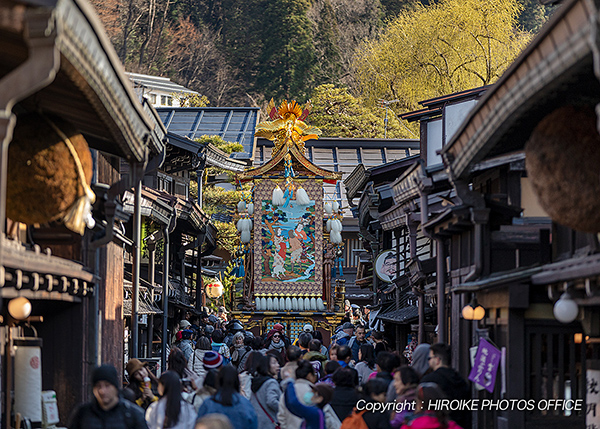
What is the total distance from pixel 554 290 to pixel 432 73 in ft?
126

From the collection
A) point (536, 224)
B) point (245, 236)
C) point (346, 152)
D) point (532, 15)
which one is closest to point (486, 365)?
point (536, 224)

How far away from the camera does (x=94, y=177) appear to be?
12.3m

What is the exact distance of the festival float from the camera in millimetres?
26594

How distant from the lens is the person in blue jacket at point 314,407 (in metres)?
8.78

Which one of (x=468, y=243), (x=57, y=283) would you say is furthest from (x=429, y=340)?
(x=57, y=283)

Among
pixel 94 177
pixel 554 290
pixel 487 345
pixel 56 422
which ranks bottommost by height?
pixel 56 422

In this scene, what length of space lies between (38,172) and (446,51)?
131 feet

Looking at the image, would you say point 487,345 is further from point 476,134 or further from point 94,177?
point 94,177

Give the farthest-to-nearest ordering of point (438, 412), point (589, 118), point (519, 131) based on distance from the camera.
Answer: point (519, 131) → point (589, 118) → point (438, 412)

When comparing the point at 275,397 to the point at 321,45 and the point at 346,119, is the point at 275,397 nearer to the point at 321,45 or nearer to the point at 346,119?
the point at 346,119

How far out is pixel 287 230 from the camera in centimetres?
2673

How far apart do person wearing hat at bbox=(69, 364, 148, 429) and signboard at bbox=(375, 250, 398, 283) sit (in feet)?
53.7

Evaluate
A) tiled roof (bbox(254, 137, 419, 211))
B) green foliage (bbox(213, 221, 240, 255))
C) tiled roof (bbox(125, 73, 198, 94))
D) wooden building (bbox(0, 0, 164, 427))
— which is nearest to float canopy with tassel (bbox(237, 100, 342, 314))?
green foliage (bbox(213, 221, 240, 255))

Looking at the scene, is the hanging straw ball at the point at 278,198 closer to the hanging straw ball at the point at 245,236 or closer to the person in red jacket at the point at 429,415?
the hanging straw ball at the point at 245,236
